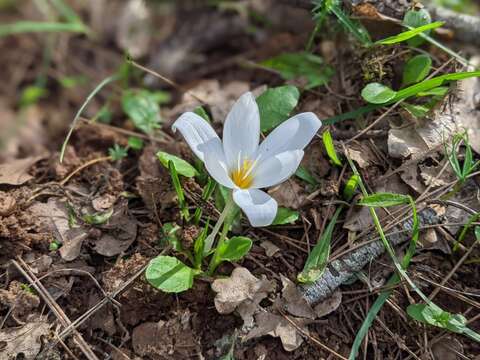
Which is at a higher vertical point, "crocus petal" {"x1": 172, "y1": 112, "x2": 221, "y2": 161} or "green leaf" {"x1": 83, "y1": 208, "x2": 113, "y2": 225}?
"crocus petal" {"x1": 172, "y1": 112, "x2": 221, "y2": 161}

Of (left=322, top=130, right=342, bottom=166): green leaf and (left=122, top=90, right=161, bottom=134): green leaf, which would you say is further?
(left=122, top=90, right=161, bottom=134): green leaf

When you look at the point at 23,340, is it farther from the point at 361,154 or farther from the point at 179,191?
the point at 361,154

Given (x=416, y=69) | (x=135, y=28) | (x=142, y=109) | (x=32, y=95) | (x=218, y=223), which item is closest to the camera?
(x=218, y=223)

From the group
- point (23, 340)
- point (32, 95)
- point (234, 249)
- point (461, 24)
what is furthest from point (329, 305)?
point (32, 95)

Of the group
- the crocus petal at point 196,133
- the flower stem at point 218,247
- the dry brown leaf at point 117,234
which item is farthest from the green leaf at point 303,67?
the dry brown leaf at point 117,234

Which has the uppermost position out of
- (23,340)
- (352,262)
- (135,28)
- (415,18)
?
(415,18)

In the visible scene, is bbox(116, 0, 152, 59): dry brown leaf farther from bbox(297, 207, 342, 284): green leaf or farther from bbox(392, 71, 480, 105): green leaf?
bbox(297, 207, 342, 284): green leaf

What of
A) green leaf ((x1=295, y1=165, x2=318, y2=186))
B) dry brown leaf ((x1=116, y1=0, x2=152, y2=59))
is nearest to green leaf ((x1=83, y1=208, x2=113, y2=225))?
green leaf ((x1=295, y1=165, x2=318, y2=186))
